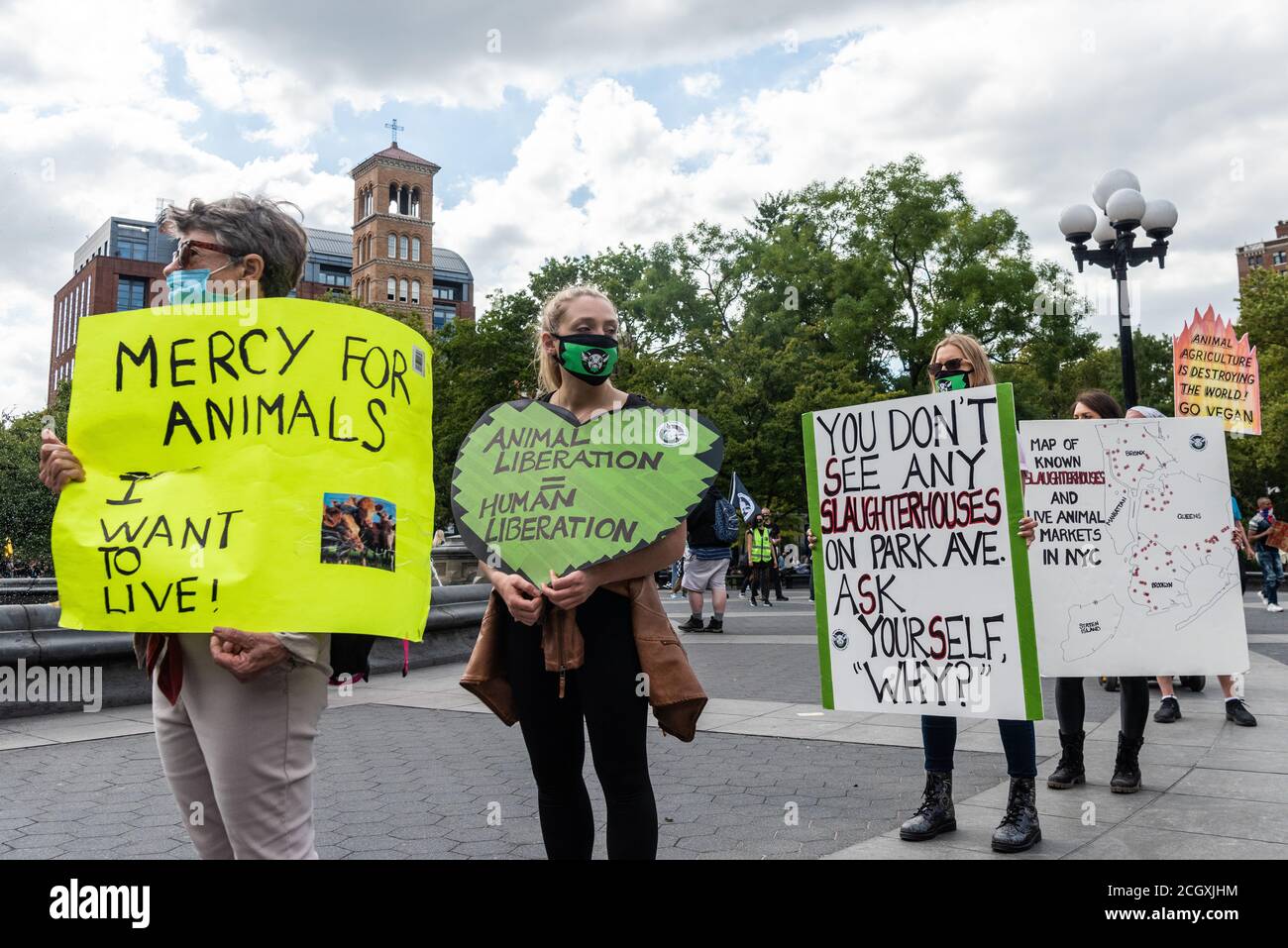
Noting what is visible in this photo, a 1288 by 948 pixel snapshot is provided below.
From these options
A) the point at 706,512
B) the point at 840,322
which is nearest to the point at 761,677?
the point at 706,512

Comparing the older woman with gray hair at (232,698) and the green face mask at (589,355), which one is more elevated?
the green face mask at (589,355)

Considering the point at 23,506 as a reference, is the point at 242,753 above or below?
below

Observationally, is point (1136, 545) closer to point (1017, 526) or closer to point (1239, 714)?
point (1017, 526)

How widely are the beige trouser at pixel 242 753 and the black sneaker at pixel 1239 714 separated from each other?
613 cm

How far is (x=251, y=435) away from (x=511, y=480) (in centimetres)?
78

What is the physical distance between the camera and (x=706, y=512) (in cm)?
1205

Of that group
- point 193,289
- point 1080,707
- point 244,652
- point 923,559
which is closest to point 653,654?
point 244,652

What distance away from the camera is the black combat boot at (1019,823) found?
12.1 feet

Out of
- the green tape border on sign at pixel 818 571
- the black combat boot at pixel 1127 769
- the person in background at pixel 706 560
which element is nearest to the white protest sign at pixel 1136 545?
the black combat boot at pixel 1127 769

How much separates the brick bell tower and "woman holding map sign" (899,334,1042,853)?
96564 millimetres

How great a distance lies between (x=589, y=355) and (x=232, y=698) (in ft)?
4.34

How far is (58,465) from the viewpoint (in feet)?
7.72

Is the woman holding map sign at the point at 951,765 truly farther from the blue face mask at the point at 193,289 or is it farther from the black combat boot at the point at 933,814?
the blue face mask at the point at 193,289

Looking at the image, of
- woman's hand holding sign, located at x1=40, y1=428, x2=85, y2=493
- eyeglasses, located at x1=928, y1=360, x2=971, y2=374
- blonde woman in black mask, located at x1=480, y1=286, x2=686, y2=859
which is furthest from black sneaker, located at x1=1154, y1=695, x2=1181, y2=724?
woman's hand holding sign, located at x1=40, y1=428, x2=85, y2=493
